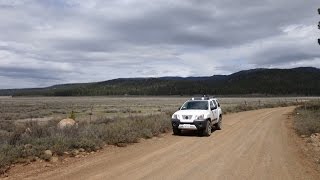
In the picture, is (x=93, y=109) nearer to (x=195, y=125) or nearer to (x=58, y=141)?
(x=195, y=125)

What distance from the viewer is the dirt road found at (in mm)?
10836

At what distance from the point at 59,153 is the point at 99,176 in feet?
11.3

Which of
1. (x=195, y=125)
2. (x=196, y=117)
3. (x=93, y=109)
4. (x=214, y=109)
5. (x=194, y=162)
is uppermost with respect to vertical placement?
(x=214, y=109)

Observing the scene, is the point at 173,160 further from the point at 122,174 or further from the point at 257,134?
the point at 257,134

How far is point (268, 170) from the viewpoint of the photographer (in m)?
11.7

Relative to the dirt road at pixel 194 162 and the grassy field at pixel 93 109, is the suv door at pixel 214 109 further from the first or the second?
the grassy field at pixel 93 109

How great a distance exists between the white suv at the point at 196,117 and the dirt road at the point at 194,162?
91.0 inches

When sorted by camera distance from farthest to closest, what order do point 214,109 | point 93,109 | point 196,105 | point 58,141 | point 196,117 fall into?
1. point 93,109
2. point 214,109
3. point 196,105
4. point 196,117
5. point 58,141

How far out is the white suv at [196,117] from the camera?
68.6ft

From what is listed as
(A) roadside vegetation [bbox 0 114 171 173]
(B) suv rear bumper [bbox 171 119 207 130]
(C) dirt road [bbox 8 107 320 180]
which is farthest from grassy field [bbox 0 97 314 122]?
(C) dirt road [bbox 8 107 320 180]

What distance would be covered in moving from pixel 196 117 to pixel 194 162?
8.40 metres

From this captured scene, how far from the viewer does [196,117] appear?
21.1 metres

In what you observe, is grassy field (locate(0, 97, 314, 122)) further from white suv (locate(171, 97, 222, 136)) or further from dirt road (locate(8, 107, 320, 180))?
dirt road (locate(8, 107, 320, 180))

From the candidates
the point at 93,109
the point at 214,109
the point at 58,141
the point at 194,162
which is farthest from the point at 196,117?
the point at 93,109
